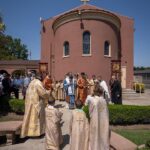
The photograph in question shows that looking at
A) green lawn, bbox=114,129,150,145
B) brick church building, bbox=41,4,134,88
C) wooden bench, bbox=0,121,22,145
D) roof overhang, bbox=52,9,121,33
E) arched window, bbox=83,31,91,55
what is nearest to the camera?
green lawn, bbox=114,129,150,145

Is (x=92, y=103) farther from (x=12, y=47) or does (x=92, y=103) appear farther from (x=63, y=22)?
(x=12, y=47)

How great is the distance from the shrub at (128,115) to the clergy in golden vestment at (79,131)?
5001mm

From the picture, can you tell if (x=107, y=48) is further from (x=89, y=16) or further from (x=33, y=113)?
(x=33, y=113)

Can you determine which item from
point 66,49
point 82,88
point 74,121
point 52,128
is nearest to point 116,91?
point 82,88

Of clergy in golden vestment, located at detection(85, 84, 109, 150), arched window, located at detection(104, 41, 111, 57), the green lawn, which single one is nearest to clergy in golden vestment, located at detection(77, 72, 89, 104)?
the green lawn

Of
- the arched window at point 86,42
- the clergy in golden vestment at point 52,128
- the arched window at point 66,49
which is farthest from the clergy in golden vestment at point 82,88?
the arched window at point 66,49

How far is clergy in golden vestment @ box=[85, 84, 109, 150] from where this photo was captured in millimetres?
7516

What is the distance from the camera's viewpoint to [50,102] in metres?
8.26

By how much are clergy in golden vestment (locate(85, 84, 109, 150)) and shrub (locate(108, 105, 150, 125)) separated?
15.5 feet

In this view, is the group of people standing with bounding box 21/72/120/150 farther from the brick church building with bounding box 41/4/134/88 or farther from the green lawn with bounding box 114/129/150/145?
the brick church building with bounding box 41/4/134/88

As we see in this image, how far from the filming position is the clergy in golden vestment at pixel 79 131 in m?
7.34

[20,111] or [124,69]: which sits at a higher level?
[124,69]

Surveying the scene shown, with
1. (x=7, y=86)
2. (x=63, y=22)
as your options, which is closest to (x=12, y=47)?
(x=63, y=22)

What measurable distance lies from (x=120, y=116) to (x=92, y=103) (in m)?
Answer: 5.04
